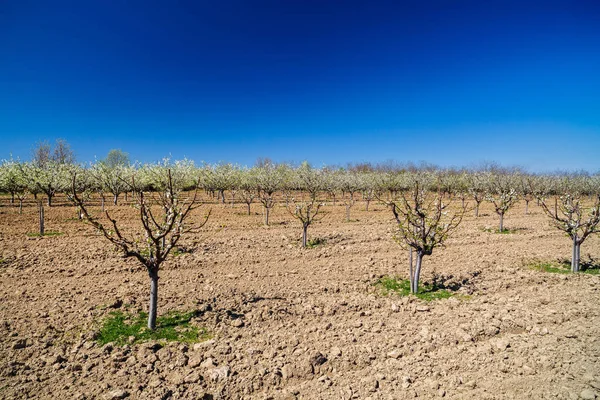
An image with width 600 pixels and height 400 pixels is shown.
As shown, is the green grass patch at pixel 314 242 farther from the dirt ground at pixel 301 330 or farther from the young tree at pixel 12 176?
the young tree at pixel 12 176

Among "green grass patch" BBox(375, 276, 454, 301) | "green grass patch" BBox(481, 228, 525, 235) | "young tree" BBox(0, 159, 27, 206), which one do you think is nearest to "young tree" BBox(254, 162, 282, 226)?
"green grass patch" BBox(375, 276, 454, 301)

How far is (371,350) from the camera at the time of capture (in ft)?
22.2

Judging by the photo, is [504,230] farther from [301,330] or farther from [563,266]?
[301,330]

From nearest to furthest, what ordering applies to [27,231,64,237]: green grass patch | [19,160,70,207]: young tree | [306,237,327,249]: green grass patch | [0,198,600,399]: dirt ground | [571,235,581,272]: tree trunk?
[0,198,600,399]: dirt ground → [571,235,581,272]: tree trunk → [306,237,327,249]: green grass patch → [27,231,64,237]: green grass patch → [19,160,70,207]: young tree

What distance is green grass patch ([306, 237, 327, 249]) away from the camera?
54.3 feet

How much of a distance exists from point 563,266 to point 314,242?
10.9 meters

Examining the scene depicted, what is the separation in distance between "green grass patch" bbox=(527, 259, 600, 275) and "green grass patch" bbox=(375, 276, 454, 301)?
5.37m

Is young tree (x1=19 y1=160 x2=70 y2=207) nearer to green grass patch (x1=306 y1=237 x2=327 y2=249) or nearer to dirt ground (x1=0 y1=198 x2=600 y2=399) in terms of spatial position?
dirt ground (x1=0 y1=198 x2=600 y2=399)

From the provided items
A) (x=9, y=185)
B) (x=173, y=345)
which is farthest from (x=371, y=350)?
(x=9, y=185)

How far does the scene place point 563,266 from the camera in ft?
43.1

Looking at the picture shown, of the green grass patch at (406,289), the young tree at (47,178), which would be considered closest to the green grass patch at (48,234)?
the young tree at (47,178)

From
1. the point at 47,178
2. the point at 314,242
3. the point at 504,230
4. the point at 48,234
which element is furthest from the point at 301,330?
the point at 47,178

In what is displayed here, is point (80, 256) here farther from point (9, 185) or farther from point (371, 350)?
point (9, 185)

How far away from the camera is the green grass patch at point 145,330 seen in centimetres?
718
